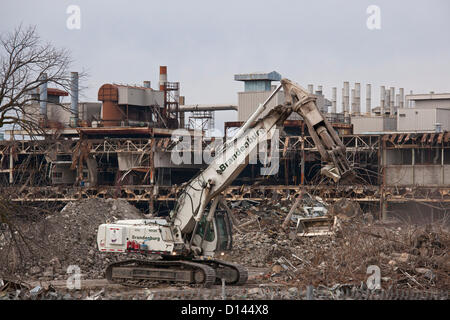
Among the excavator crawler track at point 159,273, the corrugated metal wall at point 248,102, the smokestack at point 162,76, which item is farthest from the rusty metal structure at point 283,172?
the excavator crawler track at point 159,273

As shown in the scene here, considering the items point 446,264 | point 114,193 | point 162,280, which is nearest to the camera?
point 446,264

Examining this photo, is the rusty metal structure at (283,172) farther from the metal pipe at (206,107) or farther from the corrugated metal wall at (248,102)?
the metal pipe at (206,107)

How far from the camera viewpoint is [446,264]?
715 inches

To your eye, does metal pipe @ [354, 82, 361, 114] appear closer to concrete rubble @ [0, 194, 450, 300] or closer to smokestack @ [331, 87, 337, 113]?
smokestack @ [331, 87, 337, 113]

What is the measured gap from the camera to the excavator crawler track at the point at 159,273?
2034cm

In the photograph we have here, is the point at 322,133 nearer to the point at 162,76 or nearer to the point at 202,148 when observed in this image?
the point at 202,148

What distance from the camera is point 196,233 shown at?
21.6 m

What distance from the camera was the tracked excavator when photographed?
20.6m

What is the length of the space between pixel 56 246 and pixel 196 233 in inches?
359

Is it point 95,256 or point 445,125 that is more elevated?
point 445,125

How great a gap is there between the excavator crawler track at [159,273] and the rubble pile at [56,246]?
232 centimetres

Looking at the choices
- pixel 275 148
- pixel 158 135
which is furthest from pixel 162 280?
pixel 158 135
